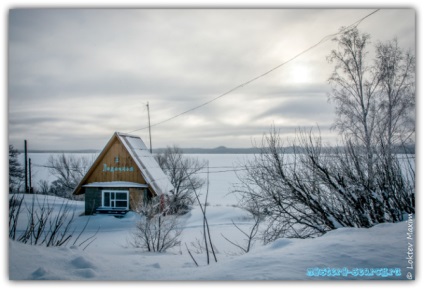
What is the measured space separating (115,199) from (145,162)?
4.00 feet

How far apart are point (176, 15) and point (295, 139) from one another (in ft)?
7.68

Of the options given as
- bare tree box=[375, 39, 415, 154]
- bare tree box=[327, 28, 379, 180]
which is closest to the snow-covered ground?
bare tree box=[327, 28, 379, 180]

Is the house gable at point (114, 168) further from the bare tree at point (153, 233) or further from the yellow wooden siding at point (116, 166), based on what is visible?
the bare tree at point (153, 233)

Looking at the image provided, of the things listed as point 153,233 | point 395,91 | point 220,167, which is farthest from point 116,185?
point 395,91

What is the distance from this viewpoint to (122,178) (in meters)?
6.40

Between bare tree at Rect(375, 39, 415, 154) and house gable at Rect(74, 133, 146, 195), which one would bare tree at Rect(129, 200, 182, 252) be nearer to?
house gable at Rect(74, 133, 146, 195)

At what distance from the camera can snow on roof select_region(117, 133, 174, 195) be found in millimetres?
6117

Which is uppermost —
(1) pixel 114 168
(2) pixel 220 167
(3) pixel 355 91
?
(3) pixel 355 91

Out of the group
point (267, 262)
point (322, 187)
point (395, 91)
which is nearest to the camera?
point (267, 262)

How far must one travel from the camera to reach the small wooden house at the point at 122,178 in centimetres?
608

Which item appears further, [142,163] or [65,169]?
[65,169]

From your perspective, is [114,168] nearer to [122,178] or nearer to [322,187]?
[122,178]

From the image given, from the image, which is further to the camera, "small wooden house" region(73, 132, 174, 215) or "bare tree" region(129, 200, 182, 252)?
"small wooden house" region(73, 132, 174, 215)

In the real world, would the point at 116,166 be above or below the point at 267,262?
above
